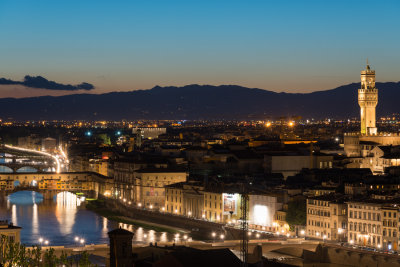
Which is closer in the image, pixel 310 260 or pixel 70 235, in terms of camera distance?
pixel 310 260

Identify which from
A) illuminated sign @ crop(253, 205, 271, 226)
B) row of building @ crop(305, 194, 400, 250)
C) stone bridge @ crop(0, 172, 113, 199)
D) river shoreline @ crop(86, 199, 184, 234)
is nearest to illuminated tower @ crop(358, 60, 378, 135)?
river shoreline @ crop(86, 199, 184, 234)

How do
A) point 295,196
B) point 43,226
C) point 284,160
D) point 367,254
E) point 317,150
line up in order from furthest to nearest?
point 317,150 < point 284,160 < point 43,226 < point 295,196 < point 367,254

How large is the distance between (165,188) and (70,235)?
9.21 meters

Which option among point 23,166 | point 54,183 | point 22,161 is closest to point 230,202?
point 54,183

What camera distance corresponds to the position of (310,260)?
107 ft

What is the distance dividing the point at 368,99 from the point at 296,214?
16169 mm

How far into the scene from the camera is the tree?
37.6m

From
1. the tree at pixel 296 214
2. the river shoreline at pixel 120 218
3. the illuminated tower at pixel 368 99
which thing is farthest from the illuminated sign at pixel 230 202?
the illuminated tower at pixel 368 99

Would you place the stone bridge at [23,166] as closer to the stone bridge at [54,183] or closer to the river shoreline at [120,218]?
the stone bridge at [54,183]

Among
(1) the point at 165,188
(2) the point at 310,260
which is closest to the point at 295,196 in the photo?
(2) the point at 310,260

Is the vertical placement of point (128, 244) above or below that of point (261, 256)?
above

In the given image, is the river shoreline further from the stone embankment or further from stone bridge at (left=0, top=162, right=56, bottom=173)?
stone bridge at (left=0, top=162, right=56, bottom=173)

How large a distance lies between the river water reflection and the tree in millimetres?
4604

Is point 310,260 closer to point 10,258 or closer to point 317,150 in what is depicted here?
point 10,258
